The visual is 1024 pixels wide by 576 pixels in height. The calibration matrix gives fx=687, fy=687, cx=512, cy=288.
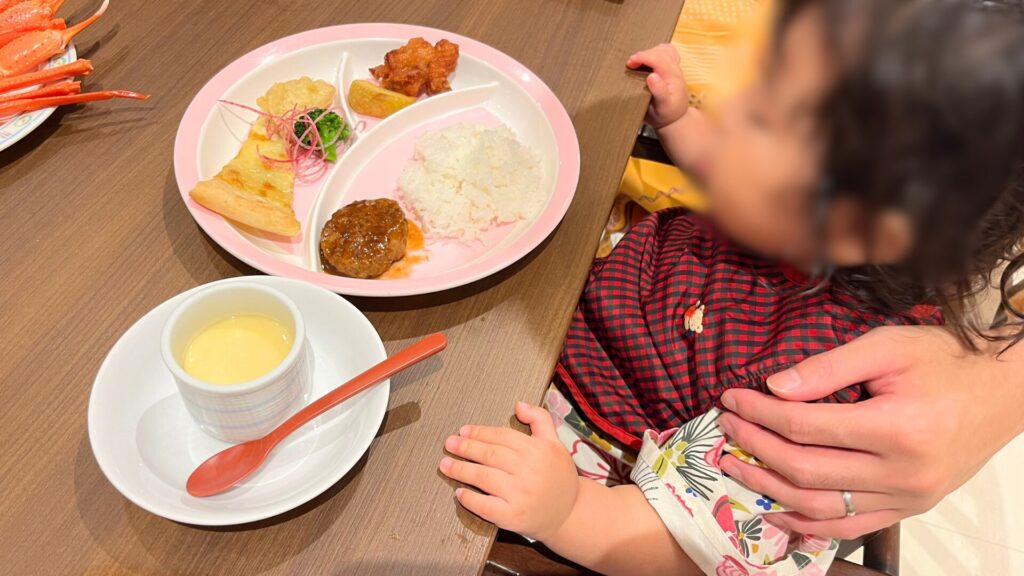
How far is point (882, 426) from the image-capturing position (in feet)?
2.52

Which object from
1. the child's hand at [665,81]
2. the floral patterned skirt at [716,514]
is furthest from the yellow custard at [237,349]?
the child's hand at [665,81]

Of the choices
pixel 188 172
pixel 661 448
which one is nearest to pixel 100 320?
pixel 188 172

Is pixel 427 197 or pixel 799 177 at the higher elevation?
pixel 799 177

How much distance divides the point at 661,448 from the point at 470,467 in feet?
1.13

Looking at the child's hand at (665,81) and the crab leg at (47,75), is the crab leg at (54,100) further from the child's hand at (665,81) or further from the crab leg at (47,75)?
the child's hand at (665,81)

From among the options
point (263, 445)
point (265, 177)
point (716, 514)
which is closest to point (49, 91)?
point (265, 177)

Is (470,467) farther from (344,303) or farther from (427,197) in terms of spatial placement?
(427,197)

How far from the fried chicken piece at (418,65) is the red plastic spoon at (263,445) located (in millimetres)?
559

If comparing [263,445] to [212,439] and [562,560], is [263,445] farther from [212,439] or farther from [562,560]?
[562,560]

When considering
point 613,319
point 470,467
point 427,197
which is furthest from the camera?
point 613,319

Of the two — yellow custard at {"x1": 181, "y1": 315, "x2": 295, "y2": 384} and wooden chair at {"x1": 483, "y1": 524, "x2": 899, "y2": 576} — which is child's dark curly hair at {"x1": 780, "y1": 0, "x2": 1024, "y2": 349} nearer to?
yellow custard at {"x1": 181, "y1": 315, "x2": 295, "y2": 384}

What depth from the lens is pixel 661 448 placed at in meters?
0.96

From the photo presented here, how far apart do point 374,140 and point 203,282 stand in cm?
35

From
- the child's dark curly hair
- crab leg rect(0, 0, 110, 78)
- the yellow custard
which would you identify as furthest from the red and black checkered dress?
crab leg rect(0, 0, 110, 78)
